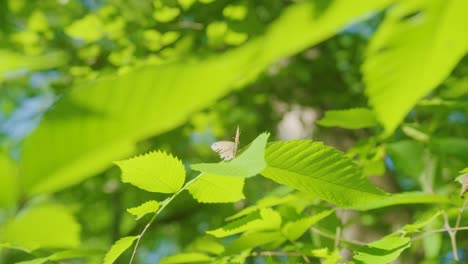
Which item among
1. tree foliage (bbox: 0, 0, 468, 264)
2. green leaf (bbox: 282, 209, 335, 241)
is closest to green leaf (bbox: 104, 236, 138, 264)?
tree foliage (bbox: 0, 0, 468, 264)

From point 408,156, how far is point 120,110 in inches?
36.9

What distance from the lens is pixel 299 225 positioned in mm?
737

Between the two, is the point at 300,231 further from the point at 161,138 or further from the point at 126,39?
the point at 161,138

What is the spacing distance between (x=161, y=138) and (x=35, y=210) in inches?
73.5

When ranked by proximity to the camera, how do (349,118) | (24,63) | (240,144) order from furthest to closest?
(349,118)
(240,144)
(24,63)

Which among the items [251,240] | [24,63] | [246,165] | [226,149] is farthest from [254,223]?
[24,63]

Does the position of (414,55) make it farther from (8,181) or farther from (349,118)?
(349,118)

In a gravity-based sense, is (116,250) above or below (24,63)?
below

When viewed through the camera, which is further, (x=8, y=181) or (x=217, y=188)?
(x=217, y=188)

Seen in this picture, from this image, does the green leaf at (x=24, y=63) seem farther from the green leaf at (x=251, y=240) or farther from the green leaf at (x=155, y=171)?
the green leaf at (x=251, y=240)

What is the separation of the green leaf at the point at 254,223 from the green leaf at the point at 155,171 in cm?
13

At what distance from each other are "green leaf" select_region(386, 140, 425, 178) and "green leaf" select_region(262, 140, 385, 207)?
46 centimetres

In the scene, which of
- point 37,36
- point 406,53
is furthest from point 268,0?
point 406,53

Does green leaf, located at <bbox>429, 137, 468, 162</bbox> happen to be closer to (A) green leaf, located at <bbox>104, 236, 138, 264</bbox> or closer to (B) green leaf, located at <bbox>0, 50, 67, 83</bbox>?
(A) green leaf, located at <bbox>104, 236, 138, 264</bbox>
